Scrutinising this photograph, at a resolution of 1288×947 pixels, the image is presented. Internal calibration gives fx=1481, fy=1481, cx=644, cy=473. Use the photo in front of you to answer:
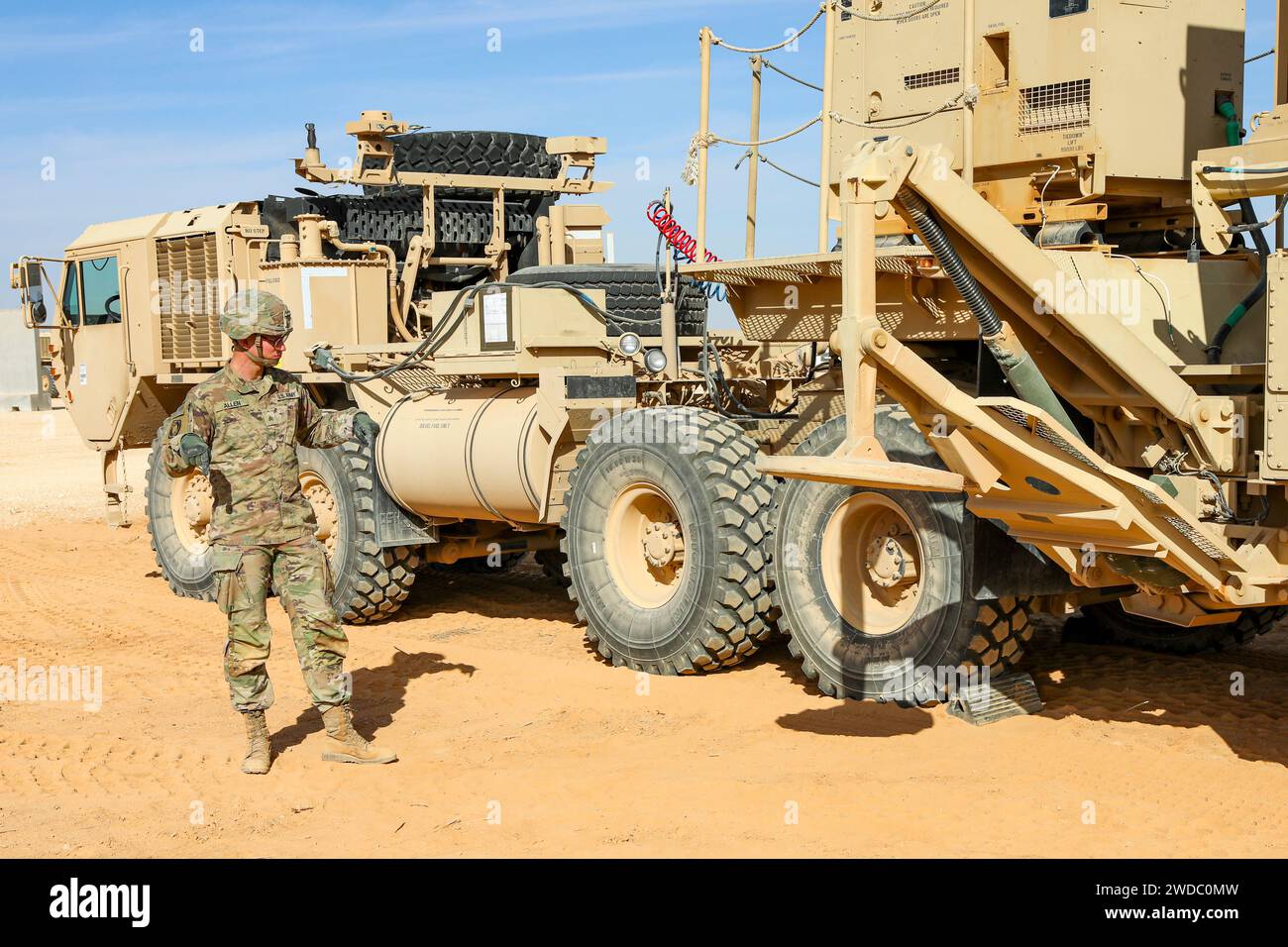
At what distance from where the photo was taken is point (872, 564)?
7.12 meters

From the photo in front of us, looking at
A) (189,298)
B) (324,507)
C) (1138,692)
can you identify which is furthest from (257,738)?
(189,298)

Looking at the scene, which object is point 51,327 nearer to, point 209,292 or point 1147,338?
point 209,292

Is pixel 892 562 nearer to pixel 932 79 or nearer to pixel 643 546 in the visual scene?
pixel 643 546

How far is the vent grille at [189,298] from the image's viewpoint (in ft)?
37.1

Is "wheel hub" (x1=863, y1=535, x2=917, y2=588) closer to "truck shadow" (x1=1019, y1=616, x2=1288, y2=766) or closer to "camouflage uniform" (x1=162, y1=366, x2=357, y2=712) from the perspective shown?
"truck shadow" (x1=1019, y1=616, x2=1288, y2=766)

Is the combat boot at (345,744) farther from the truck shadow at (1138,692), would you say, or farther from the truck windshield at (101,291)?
the truck windshield at (101,291)

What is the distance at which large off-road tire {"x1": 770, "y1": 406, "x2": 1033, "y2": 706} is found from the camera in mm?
Answer: 6594

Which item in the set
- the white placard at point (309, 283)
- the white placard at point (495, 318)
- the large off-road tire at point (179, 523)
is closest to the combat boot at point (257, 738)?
the white placard at point (495, 318)

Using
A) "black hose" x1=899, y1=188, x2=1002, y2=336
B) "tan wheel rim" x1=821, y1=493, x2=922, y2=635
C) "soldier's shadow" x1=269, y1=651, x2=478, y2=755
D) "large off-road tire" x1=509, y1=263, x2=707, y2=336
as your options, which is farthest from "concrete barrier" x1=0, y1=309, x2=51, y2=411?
"black hose" x1=899, y1=188, x2=1002, y2=336

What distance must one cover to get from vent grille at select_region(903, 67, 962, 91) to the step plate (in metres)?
2.80

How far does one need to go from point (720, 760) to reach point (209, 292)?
6.77m

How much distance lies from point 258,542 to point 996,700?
3.36m

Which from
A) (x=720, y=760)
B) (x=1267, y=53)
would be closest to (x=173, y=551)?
(x=720, y=760)

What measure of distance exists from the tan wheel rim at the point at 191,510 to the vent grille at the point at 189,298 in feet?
3.22
